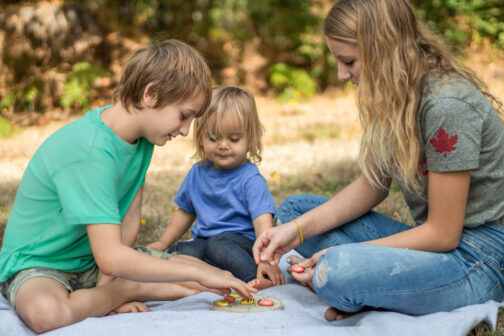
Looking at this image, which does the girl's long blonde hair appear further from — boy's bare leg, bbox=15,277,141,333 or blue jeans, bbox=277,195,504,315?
boy's bare leg, bbox=15,277,141,333

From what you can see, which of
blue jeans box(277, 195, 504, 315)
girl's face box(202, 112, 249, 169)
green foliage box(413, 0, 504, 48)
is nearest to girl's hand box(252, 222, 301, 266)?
blue jeans box(277, 195, 504, 315)

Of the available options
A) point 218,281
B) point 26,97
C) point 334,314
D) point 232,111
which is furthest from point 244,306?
point 26,97

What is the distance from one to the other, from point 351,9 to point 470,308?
119 centimetres

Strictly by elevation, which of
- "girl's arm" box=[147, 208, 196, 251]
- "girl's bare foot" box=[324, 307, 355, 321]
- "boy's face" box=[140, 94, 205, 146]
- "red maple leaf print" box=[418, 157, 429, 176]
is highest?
"boy's face" box=[140, 94, 205, 146]

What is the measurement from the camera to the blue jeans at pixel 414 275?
1.94 m

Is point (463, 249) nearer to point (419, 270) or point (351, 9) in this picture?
point (419, 270)

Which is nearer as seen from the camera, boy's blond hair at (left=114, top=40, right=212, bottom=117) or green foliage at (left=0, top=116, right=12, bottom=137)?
boy's blond hair at (left=114, top=40, right=212, bottom=117)

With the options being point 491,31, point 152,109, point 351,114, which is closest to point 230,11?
point 351,114

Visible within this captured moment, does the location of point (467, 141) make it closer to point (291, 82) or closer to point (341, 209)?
point (341, 209)

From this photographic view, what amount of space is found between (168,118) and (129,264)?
59 cm

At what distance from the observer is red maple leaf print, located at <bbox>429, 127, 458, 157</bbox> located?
76.6 inches

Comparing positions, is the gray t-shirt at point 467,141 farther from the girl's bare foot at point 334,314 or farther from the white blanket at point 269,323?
the girl's bare foot at point 334,314

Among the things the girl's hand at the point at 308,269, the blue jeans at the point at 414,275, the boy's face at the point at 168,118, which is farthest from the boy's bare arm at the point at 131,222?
the blue jeans at the point at 414,275

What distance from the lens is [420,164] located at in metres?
2.13
